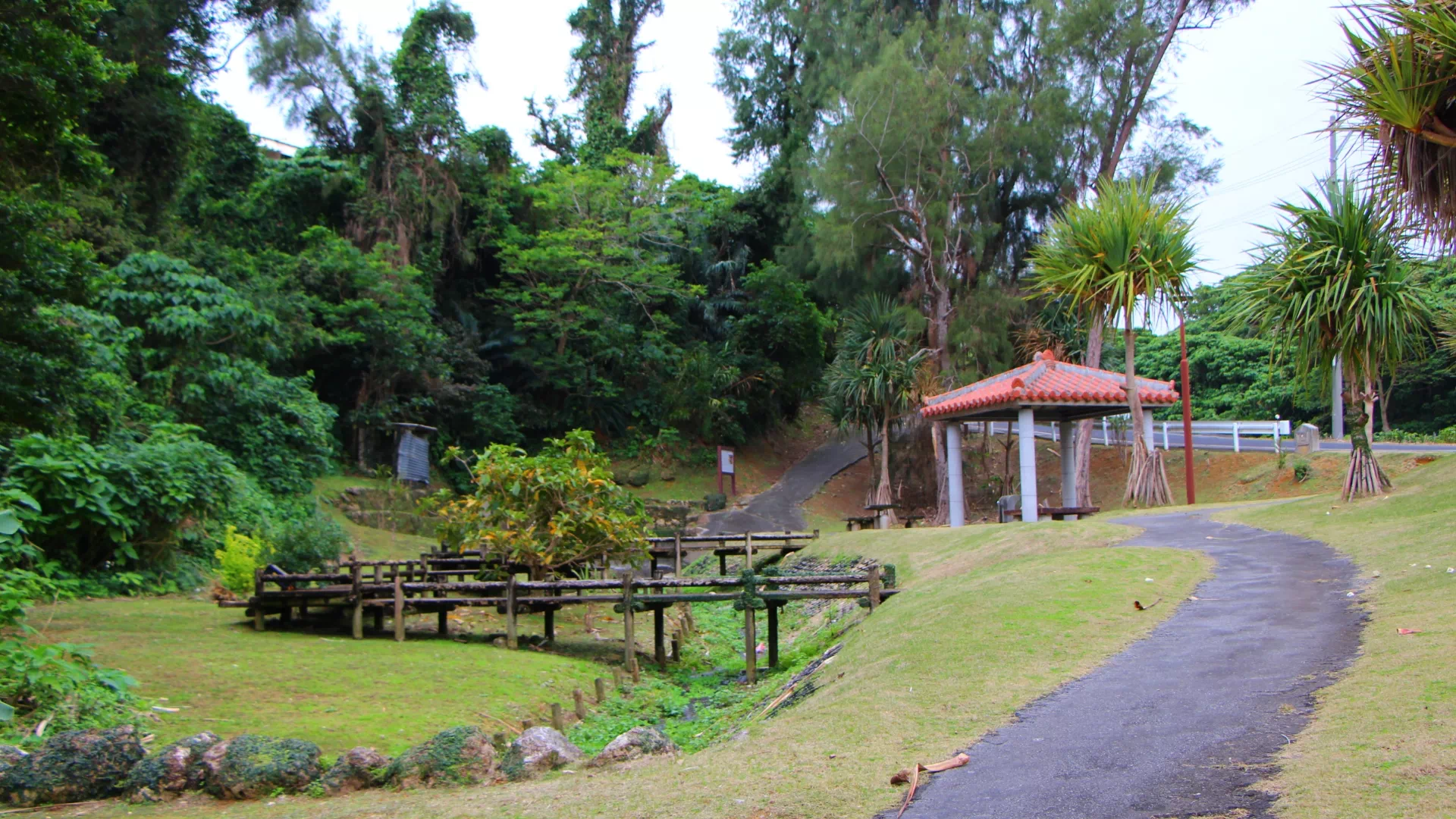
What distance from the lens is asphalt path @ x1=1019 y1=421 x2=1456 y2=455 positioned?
25.4 m

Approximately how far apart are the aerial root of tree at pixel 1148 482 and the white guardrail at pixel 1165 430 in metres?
5.82

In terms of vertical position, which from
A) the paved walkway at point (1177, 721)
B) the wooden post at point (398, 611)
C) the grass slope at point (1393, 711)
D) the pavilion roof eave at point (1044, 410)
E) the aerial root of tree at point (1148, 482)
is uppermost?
the pavilion roof eave at point (1044, 410)

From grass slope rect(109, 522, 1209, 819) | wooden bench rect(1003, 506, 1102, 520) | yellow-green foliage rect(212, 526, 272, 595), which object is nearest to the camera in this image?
grass slope rect(109, 522, 1209, 819)

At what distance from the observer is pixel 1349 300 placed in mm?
14766

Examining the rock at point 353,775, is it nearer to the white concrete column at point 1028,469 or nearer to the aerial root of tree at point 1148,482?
the white concrete column at point 1028,469

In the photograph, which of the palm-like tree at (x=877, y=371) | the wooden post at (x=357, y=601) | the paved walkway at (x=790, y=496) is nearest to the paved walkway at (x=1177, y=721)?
the wooden post at (x=357, y=601)

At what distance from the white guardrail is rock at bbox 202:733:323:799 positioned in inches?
846

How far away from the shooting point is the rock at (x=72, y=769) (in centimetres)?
598

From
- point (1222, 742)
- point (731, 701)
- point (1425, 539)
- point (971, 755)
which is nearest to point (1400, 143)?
point (1425, 539)

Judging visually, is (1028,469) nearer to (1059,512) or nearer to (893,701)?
(1059,512)

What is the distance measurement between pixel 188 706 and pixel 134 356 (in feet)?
42.7

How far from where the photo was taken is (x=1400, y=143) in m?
9.45

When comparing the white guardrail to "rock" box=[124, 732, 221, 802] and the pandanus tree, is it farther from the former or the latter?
"rock" box=[124, 732, 221, 802]

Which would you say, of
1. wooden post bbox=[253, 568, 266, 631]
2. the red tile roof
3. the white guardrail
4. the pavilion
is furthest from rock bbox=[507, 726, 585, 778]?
the white guardrail
